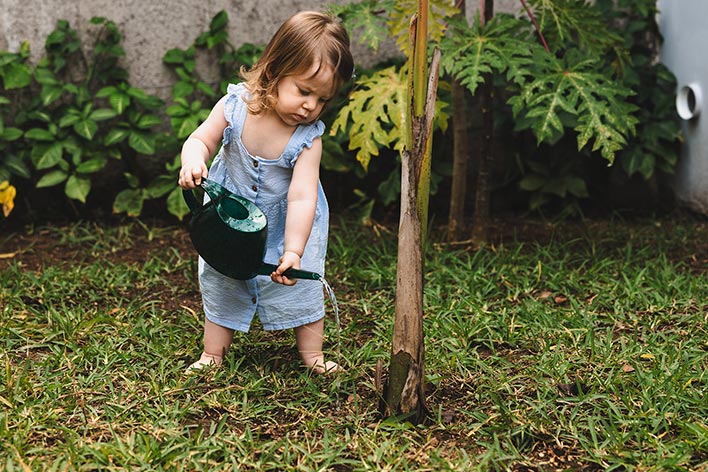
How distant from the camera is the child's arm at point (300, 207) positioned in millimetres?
2379

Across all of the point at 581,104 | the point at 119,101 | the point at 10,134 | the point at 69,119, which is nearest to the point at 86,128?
the point at 69,119

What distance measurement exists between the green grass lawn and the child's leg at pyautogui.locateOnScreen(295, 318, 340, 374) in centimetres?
5

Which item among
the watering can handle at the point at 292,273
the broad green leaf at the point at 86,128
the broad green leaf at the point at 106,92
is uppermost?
the broad green leaf at the point at 106,92

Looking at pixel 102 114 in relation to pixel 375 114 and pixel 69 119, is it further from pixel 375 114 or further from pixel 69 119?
pixel 375 114

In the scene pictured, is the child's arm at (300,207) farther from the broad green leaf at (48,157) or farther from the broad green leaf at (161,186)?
the broad green leaf at (48,157)

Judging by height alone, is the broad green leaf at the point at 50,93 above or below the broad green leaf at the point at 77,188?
above

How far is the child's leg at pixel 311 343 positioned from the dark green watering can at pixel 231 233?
355 mm

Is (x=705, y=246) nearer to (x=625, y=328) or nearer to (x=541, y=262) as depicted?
(x=541, y=262)

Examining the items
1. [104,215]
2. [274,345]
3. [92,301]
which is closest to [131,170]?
[104,215]

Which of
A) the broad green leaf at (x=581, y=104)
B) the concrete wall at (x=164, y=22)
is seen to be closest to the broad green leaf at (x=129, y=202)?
the concrete wall at (x=164, y=22)

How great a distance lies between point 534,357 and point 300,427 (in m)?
0.82

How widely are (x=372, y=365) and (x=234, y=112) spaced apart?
2.82 ft

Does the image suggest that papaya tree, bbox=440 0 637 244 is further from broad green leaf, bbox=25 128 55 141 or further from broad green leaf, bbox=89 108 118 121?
broad green leaf, bbox=25 128 55 141

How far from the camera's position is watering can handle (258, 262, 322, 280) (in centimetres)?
232
